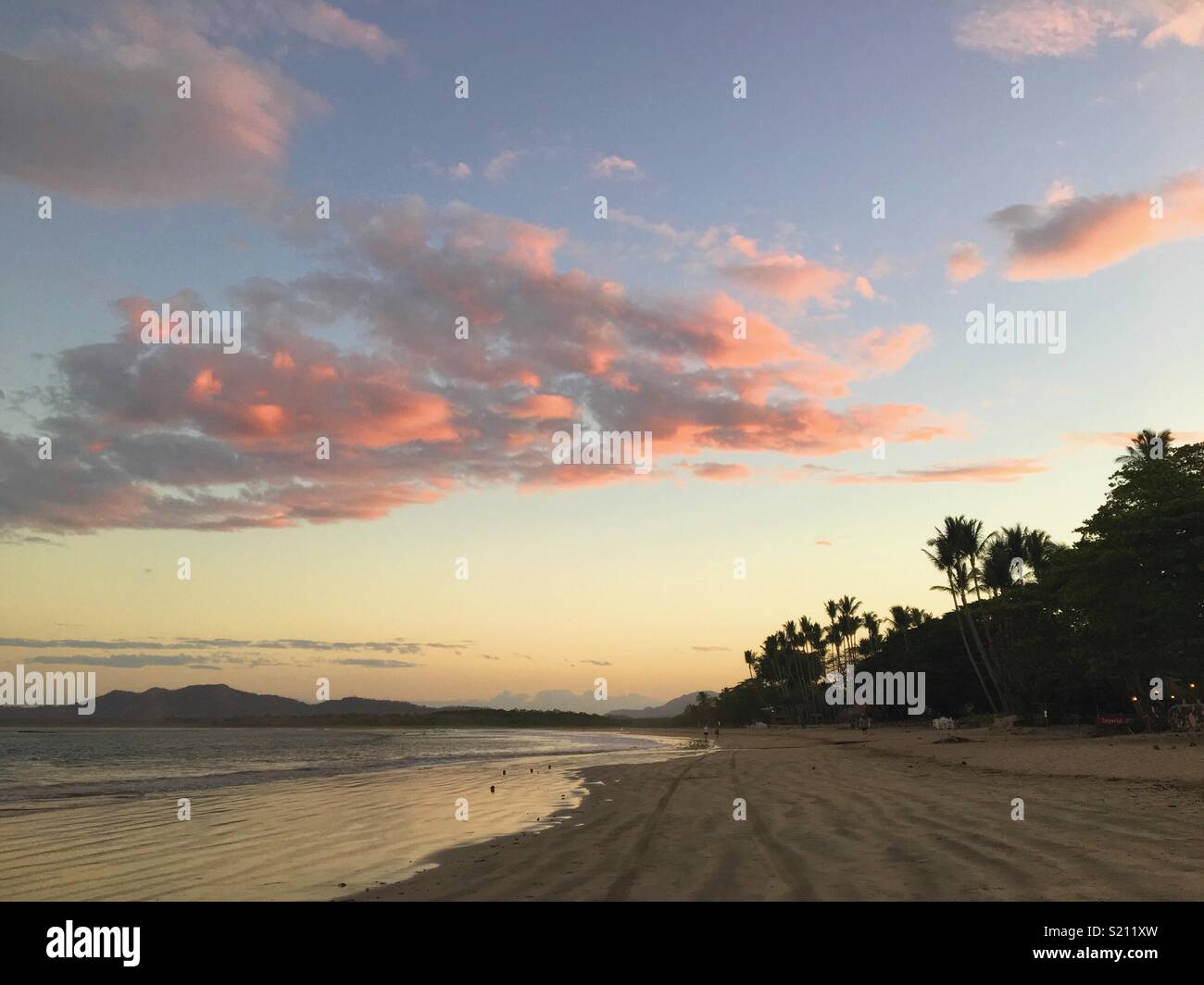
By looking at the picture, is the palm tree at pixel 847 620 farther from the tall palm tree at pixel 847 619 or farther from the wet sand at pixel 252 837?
the wet sand at pixel 252 837

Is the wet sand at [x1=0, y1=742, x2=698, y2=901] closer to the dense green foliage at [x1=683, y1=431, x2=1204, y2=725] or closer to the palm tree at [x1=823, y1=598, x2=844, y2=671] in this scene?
the dense green foliage at [x1=683, y1=431, x2=1204, y2=725]

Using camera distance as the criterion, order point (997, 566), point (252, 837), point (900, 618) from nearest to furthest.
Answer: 1. point (252, 837)
2. point (997, 566)
3. point (900, 618)

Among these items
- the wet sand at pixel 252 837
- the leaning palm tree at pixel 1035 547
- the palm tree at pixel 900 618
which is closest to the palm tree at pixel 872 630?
the palm tree at pixel 900 618

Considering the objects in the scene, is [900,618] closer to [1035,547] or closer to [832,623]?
[832,623]

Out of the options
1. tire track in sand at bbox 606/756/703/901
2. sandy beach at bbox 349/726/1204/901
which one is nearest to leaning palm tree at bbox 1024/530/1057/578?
sandy beach at bbox 349/726/1204/901

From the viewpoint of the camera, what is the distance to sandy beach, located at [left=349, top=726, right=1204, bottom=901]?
940 centimetres

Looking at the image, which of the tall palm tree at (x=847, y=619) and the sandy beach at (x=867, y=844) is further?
the tall palm tree at (x=847, y=619)

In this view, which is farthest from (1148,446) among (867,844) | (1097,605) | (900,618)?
(900,618)

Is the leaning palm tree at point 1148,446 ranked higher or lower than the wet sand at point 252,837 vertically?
higher

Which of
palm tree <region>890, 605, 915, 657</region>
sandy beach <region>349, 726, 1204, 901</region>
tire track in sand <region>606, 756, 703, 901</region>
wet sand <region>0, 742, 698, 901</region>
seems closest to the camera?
sandy beach <region>349, 726, 1204, 901</region>

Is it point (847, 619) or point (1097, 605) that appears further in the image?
point (847, 619)

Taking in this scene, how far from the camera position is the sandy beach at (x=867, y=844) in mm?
9398

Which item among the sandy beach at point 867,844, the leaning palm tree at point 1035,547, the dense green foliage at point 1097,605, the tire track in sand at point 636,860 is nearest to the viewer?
the sandy beach at point 867,844

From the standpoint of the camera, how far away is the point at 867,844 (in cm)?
1223
